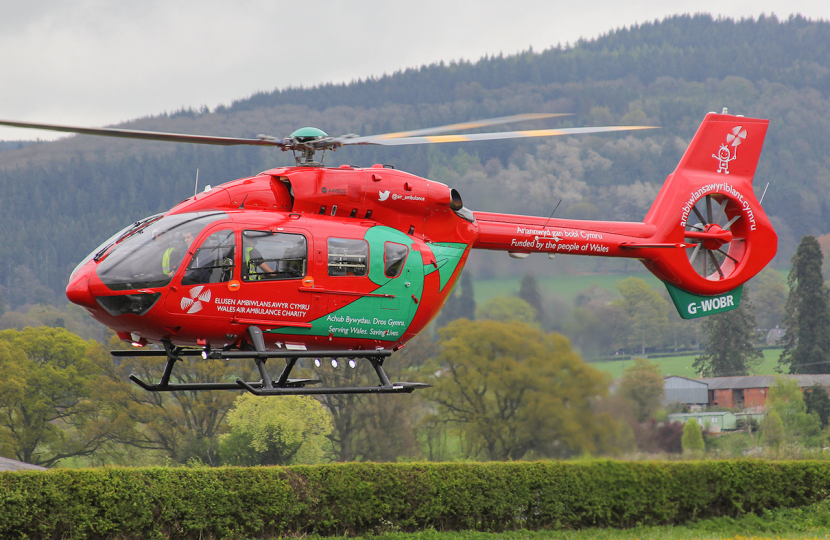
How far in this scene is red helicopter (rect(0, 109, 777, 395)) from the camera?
25.1 feet

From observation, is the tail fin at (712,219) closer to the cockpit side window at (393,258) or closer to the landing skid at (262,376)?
the cockpit side window at (393,258)

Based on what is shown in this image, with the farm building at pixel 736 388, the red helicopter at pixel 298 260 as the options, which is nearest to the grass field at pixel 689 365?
the farm building at pixel 736 388

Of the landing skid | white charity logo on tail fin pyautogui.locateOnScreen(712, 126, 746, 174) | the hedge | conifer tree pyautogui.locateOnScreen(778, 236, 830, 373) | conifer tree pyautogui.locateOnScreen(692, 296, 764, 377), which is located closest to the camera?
the landing skid

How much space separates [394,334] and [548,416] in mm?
12939

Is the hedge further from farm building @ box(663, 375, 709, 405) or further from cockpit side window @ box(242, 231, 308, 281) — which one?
cockpit side window @ box(242, 231, 308, 281)

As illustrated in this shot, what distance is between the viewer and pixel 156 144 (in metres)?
81.7

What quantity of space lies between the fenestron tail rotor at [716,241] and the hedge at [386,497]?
5.51 m

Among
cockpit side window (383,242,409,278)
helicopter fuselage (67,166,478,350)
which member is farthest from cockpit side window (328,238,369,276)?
cockpit side window (383,242,409,278)

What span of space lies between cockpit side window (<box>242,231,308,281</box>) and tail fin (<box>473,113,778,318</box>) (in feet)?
14.7

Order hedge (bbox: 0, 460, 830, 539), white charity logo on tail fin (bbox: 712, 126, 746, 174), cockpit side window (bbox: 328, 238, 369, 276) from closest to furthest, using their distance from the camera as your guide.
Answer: cockpit side window (bbox: 328, 238, 369, 276) → hedge (bbox: 0, 460, 830, 539) → white charity logo on tail fin (bbox: 712, 126, 746, 174)

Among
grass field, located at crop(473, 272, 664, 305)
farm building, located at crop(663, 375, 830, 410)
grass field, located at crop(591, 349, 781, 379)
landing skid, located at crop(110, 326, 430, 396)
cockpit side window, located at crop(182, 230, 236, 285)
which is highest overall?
cockpit side window, located at crop(182, 230, 236, 285)

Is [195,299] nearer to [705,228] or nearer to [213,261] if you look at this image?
[213,261]

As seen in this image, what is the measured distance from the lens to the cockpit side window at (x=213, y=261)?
7672 millimetres

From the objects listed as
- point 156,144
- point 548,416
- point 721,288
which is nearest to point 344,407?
point 548,416
